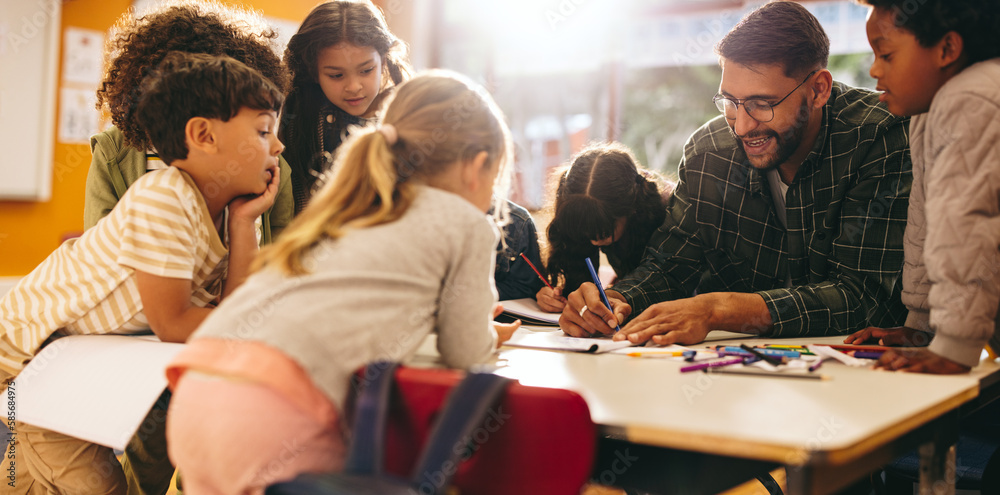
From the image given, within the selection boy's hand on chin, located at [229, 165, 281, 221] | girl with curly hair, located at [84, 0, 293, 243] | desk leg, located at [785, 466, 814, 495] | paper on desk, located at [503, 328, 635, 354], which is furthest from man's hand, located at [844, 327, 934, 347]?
girl with curly hair, located at [84, 0, 293, 243]

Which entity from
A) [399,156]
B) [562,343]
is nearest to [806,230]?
[562,343]

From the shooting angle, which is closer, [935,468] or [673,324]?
[935,468]

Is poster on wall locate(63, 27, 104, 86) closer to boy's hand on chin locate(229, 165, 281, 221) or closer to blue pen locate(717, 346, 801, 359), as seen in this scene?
boy's hand on chin locate(229, 165, 281, 221)

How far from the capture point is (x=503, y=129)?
1.23 metres

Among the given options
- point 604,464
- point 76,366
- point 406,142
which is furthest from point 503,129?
point 76,366

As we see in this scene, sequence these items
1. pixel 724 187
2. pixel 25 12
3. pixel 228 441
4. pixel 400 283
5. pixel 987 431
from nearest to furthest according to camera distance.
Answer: pixel 228 441 < pixel 400 283 < pixel 987 431 < pixel 724 187 < pixel 25 12

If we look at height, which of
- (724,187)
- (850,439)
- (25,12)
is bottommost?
(850,439)

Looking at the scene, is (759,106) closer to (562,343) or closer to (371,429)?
(562,343)

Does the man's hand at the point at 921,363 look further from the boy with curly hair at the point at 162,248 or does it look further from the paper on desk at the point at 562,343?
the boy with curly hair at the point at 162,248

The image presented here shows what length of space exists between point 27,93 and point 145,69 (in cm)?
294

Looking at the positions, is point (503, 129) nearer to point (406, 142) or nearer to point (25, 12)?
point (406, 142)

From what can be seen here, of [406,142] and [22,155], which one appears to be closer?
[406,142]

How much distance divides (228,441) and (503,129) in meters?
0.66

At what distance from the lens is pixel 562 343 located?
1.43m
